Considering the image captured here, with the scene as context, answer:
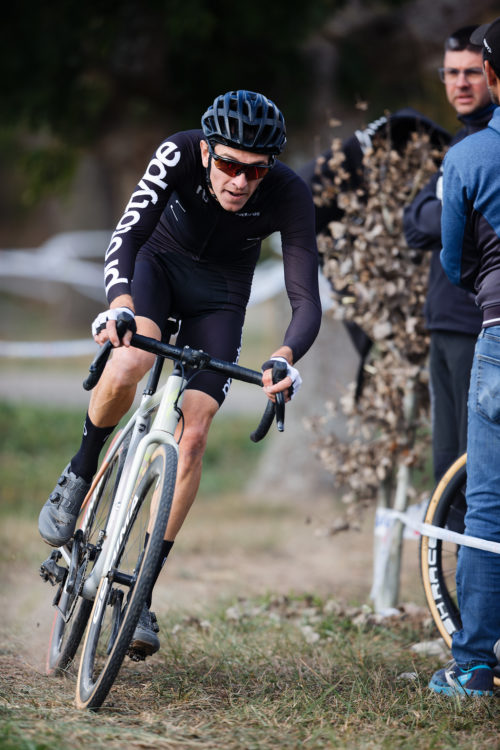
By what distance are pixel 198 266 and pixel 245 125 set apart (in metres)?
0.80

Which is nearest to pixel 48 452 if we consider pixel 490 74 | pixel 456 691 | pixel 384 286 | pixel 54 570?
pixel 384 286

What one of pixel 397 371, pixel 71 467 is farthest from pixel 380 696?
pixel 397 371

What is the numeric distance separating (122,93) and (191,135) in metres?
5.41

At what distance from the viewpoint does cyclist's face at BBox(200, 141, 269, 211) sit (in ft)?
12.7

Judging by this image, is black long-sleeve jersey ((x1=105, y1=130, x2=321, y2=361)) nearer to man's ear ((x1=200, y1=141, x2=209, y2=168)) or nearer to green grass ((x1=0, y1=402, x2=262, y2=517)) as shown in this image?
man's ear ((x1=200, y1=141, x2=209, y2=168))

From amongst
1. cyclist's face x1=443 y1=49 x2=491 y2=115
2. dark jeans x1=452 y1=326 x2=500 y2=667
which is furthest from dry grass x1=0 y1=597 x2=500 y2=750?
cyclist's face x1=443 y1=49 x2=491 y2=115

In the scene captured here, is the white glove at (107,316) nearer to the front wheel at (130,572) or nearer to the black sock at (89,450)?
the front wheel at (130,572)

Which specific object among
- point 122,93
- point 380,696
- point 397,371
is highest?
point 122,93

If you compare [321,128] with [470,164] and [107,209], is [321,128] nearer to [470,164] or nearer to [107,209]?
[470,164]

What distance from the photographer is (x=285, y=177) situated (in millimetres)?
4172

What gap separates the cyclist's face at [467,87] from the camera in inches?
183

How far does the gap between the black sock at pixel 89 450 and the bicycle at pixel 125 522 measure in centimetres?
7

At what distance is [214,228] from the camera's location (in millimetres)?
4246

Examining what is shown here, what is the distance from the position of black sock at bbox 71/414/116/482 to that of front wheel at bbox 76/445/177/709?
1.62 feet
